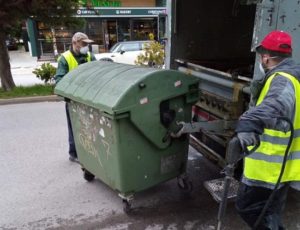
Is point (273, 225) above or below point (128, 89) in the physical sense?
below

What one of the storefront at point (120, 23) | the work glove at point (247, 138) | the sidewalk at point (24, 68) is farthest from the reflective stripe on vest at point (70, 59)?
the storefront at point (120, 23)

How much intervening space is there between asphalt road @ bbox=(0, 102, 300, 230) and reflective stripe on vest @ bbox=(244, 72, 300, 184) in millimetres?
1060

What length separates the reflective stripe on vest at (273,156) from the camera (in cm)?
208

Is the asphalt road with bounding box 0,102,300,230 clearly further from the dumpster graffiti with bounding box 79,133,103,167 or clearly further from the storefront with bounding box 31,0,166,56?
the storefront with bounding box 31,0,166,56

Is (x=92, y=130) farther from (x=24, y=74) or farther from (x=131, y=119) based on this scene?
(x=24, y=74)

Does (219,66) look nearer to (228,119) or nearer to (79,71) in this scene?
(228,119)

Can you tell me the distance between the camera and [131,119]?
2799 mm

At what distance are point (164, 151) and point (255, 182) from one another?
114 cm

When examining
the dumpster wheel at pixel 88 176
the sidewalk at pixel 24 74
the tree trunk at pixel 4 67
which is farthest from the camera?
the tree trunk at pixel 4 67

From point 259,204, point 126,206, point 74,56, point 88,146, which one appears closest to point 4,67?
point 74,56

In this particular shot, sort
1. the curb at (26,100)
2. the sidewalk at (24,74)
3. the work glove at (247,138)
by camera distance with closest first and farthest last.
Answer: the work glove at (247,138) < the curb at (26,100) < the sidewalk at (24,74)

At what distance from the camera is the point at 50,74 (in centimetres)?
988

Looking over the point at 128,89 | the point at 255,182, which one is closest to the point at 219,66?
the point at 128,89

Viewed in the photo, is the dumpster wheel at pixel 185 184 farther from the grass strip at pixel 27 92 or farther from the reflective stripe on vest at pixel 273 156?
the grass strip at pixel 27 92
